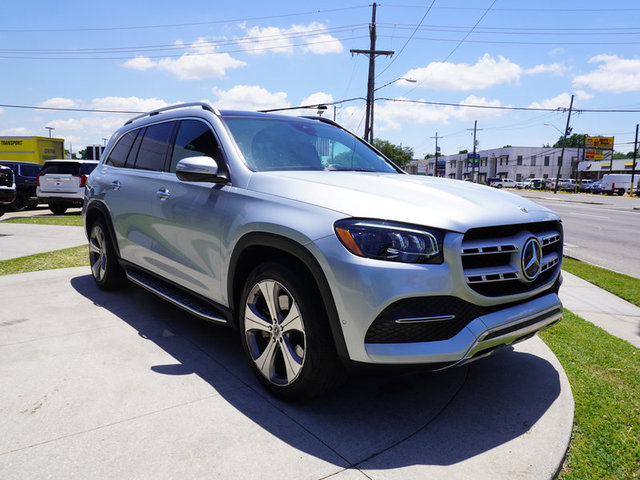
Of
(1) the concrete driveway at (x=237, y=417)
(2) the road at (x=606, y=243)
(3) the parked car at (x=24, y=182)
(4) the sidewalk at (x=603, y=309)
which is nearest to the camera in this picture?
(1) the concrete driveway at (x=237, y=417)

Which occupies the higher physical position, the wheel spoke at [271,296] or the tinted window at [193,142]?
the tinted window at [193,142]

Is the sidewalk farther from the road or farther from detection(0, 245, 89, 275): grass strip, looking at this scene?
detection(0, 245, 89, 275): grass strip

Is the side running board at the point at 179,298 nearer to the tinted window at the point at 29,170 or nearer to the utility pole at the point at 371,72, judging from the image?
the tinted window at the point at 29,170

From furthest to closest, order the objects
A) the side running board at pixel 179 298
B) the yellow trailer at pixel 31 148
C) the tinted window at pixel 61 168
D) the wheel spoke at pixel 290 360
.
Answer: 1. the yellow trailer at pixel 31 148
2. the tinted window at pixel 61 168
3. the side running board at pixel 179 298
4. the wheel spoke at pixel 290 360

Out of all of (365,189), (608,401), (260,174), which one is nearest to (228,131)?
(260,174)

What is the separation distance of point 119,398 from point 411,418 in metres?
1.70

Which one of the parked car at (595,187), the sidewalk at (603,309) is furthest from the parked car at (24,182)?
the parked car at (595,187)

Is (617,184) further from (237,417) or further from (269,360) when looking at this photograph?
(237,417)

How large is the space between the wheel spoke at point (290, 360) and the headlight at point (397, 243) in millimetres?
745

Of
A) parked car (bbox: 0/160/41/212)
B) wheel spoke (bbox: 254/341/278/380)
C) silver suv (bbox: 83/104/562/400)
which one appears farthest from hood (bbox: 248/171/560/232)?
parked car (bbox: 0/160/41/212)

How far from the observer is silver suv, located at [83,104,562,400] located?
2.25m

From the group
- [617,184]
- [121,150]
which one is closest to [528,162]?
[617,184]

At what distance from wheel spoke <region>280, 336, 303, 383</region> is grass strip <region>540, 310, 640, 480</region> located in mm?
1368

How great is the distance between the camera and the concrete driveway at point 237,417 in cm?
219
